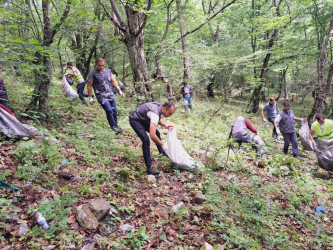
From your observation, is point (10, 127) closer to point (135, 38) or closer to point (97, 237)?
point (97, 237)

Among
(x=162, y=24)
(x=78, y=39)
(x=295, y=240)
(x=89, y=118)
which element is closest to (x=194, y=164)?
(x=295, y=240)

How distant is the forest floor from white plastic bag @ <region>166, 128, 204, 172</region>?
16 cm

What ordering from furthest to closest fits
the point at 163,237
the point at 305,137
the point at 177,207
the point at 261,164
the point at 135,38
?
1. the point at 135,38
2. the point at 305,137
3. the point at 261,164
4. the point at 177,207
5. the point at 163,237

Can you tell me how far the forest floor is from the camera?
2234 millimetres

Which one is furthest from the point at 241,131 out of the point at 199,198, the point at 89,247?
the point at 89,247

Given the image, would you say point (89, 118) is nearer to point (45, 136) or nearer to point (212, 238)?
point (45, 136)

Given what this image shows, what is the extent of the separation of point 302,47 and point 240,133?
11.4 metres

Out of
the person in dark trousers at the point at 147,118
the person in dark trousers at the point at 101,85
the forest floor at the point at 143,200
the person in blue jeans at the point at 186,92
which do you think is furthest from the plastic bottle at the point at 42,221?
the person in blue jeans at the point at 186,92

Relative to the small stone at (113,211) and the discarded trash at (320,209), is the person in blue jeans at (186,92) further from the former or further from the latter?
the small stone at (113,211)

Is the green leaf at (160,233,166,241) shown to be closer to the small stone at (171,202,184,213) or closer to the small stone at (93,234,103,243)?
the small stone at (171,202,184,213)

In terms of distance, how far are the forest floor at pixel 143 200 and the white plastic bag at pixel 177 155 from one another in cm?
16

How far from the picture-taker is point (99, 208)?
2.44m

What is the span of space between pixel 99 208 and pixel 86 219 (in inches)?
7.4

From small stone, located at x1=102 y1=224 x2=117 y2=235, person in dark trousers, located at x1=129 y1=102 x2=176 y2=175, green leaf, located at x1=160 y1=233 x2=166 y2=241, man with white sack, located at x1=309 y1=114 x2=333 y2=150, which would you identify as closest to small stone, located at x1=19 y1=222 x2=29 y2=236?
small stone, located at x1=102 y1=224 x2=117 y2=235
